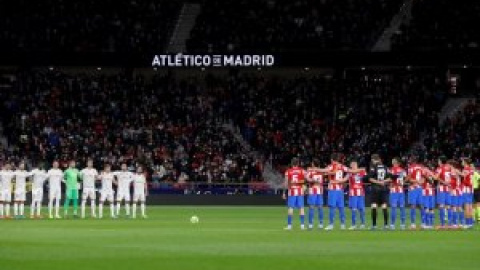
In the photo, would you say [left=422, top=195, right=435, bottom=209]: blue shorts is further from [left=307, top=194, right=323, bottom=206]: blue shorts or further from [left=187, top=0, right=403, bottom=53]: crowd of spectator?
[left=187, top=0, right=403, bottom=53]: crowd of spectator

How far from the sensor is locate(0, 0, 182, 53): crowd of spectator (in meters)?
72.6

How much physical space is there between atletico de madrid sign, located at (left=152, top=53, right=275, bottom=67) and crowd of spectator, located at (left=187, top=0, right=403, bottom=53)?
74 centimetres

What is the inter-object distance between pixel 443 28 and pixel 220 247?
44.5 meters

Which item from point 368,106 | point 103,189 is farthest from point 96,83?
point 103,189

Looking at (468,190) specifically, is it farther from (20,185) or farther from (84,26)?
(84,26)

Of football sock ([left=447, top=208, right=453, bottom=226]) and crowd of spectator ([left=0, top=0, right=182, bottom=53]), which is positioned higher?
crowd of spectator ([left=0, top=0, right=182, bottom=53])

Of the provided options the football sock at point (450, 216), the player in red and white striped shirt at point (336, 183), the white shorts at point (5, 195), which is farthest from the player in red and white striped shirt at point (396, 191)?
the white shorts at point (5, 195)

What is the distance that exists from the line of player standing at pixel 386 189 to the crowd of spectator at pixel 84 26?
32898 millimetres

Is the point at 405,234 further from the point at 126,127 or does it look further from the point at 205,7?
the point at 205,7

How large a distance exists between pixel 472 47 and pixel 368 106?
7370mm

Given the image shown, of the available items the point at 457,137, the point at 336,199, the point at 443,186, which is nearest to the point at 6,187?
the point at 336,199

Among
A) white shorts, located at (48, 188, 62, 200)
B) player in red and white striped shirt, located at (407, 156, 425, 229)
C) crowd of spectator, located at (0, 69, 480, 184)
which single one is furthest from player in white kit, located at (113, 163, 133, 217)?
player in red and white striped shirt, located at (407, 156, 425, 229)

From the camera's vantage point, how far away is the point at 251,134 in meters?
71.8

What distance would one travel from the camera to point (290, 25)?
74125 millimetres
